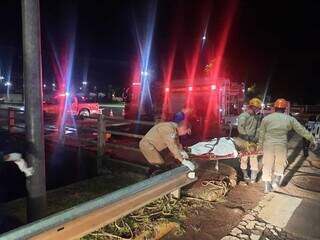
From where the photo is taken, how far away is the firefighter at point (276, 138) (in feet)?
22.4

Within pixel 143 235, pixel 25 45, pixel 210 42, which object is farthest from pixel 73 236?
pixel 210 42

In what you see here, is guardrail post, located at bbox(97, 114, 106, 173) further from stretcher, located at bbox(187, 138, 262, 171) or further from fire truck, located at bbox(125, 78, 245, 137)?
fire truck, located at bbox(125, 78, 245, 137)

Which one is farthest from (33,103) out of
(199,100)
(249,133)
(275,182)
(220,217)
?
(199,100)

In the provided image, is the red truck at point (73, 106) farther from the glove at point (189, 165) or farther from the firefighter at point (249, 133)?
the glove at point (189, 165)

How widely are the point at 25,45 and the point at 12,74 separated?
222 feet

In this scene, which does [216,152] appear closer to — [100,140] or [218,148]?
[218,148]

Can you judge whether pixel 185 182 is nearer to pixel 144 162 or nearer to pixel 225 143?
pixel 225 143

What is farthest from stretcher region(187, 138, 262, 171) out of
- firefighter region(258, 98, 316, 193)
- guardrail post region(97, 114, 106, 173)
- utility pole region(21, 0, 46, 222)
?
utility pole region(21, 0, 46, 222)

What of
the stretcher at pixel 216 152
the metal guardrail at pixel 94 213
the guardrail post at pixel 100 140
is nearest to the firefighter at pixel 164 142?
the metal guardrail at pixel 94 213

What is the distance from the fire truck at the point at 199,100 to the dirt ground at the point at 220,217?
8.14 m

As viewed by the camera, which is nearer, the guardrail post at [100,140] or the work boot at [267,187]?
the work boot at [267,187]

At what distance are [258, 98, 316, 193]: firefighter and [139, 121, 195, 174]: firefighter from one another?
1688 mm

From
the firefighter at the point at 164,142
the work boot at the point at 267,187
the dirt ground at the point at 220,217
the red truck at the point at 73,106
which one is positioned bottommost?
the dirt ground at the point at 220,217

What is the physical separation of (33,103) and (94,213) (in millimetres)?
1360
